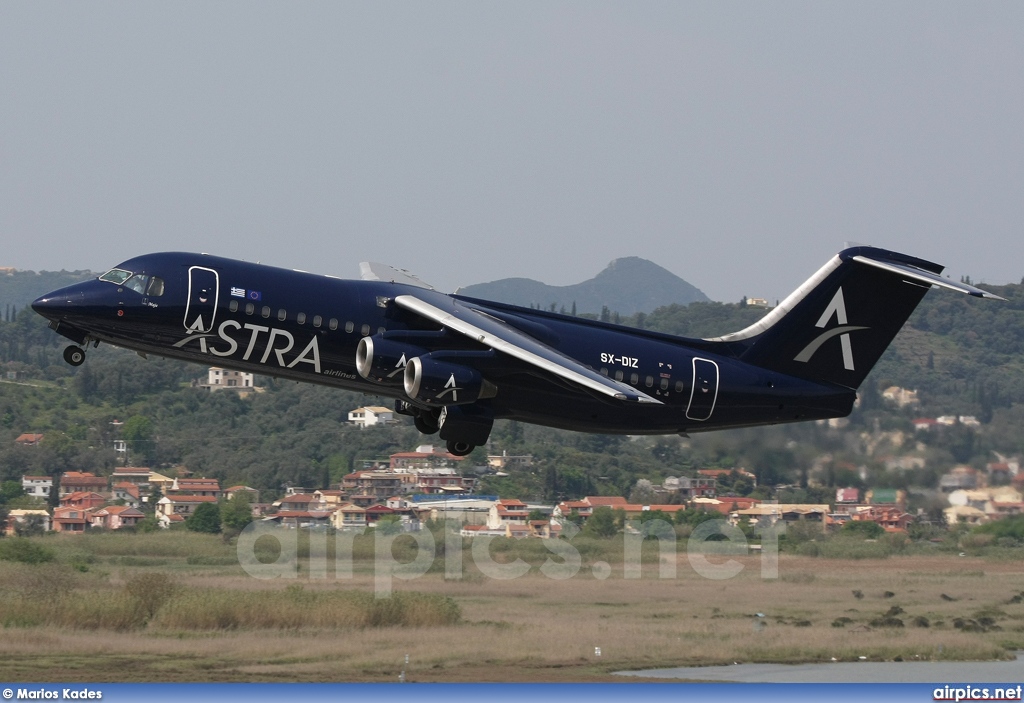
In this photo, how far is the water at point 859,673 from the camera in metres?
31.5

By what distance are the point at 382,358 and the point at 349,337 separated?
882 millimetres

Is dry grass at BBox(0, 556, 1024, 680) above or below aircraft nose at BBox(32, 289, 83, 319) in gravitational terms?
below

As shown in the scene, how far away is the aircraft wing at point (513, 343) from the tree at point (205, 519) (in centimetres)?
1703

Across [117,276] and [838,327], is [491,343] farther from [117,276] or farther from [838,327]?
[838,327]

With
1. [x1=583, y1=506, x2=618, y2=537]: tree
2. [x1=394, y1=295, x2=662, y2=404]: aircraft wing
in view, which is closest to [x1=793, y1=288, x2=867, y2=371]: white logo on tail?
[x1=394, y1=295, x2=662, y2=404]: aircraft wing

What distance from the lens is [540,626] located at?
32.8 m

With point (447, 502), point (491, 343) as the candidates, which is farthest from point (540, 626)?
point (491, 343)

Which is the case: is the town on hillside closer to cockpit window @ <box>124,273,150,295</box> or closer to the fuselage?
the fuselage

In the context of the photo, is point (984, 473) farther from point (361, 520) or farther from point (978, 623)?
point (361, 520)

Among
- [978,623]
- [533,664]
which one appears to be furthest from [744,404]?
[978,623]

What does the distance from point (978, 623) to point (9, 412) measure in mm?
46658

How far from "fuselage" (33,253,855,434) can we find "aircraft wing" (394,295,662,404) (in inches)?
9.6

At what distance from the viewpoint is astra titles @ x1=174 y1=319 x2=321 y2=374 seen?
25328mm

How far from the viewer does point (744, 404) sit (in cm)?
2892
